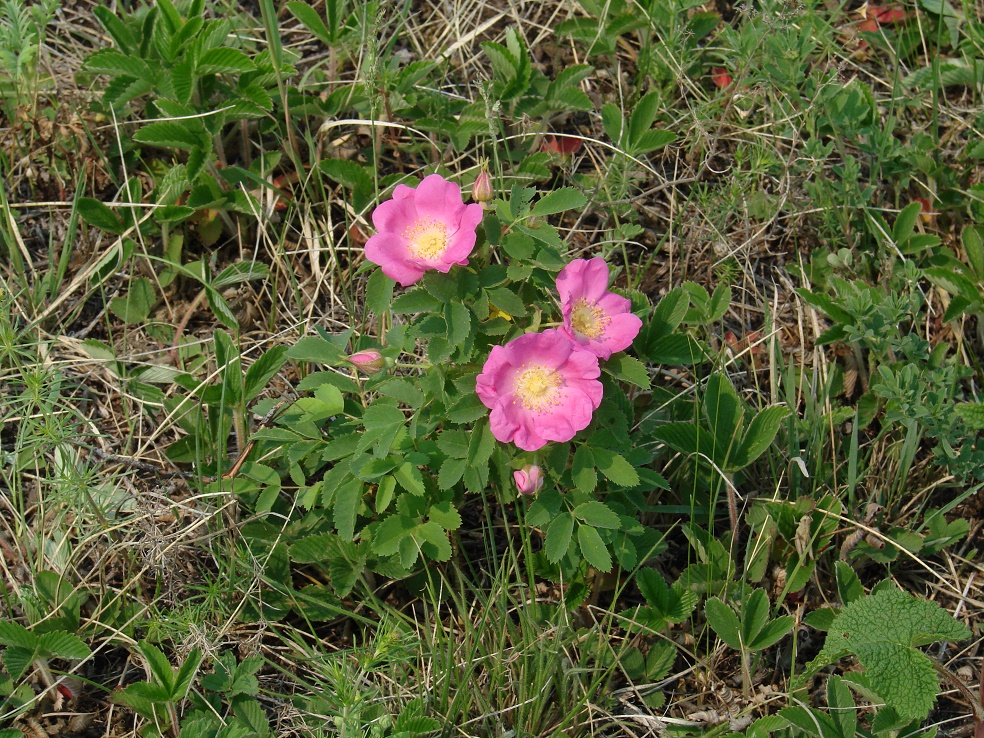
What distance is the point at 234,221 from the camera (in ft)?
10.3

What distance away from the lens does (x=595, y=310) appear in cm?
220

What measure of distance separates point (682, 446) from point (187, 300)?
159 centimetres

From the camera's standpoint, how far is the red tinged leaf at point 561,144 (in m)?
3.27

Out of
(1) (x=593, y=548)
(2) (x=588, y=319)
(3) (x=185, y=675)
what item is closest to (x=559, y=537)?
(1) (x=593, y=548)

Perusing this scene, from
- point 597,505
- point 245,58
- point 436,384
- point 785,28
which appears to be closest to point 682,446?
point 597,505

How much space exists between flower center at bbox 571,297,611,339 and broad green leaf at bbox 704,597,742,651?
2.28 feet

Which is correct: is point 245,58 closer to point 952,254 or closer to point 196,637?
point 196,637

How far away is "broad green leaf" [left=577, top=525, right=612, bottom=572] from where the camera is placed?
7.18 feet

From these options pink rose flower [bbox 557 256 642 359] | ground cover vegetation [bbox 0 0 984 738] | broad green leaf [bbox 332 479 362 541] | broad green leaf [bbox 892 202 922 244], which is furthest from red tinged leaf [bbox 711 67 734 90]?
broad green leaf [bbox 332 479 362 541]

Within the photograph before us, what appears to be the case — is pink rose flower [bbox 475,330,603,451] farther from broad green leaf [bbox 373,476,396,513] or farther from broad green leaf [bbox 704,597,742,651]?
broad green leaf [bbox 704,597,742,651]

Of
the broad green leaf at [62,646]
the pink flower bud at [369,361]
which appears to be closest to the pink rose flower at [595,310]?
the pink flower bud at [369,361]

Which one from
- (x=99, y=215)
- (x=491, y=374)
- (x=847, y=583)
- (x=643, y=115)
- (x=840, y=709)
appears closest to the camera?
(x=491, y=374)

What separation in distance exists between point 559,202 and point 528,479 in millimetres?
626

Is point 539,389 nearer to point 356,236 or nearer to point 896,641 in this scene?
point 896,641
